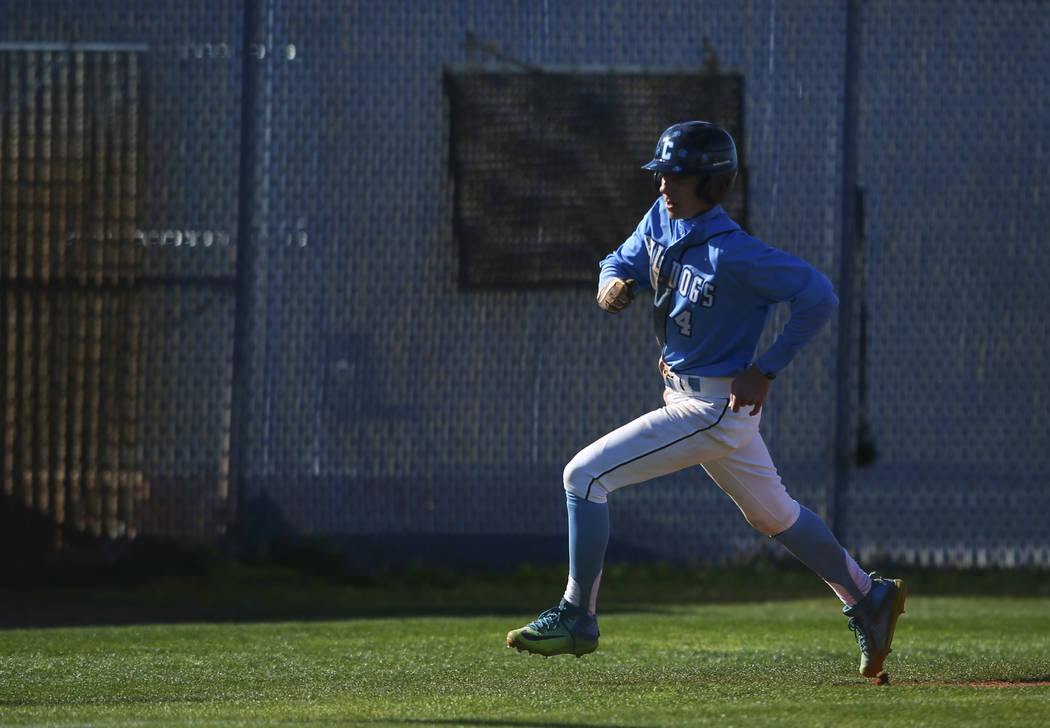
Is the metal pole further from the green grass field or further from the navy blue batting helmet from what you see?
the navy blue batting helmet

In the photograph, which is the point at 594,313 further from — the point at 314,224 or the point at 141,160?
the point at 141,160

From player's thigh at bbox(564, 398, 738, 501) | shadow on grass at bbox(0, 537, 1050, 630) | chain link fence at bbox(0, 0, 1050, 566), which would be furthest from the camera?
chain link fence at bbox(0, 0, 1050, 566)

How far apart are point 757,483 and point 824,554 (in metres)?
0.36

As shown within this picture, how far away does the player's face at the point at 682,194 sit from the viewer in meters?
5.21

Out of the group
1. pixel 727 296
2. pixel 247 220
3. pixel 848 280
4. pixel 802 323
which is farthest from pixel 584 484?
pixel 848 280

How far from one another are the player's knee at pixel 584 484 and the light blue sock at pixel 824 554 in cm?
70

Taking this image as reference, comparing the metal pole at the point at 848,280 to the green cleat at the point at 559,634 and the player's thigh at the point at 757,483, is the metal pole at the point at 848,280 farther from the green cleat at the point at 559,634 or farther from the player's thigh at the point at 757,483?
the green cleat at the point at 559,634

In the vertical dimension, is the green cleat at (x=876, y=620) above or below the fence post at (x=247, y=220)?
below

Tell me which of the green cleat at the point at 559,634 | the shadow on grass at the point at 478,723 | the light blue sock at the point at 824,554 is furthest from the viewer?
the light blue sock at the point at 824,554

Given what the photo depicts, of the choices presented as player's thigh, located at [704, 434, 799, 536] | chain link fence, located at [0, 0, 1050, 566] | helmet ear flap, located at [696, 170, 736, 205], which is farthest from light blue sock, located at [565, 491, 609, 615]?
chain link fence, located at [0, 0, 1050, 566]

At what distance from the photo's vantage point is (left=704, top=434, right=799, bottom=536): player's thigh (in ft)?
17.3

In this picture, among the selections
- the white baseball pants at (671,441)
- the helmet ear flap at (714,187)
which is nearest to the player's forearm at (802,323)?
the white baseball pants at (671,441)

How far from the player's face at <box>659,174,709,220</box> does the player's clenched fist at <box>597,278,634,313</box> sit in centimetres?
30

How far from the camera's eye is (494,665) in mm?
5816
